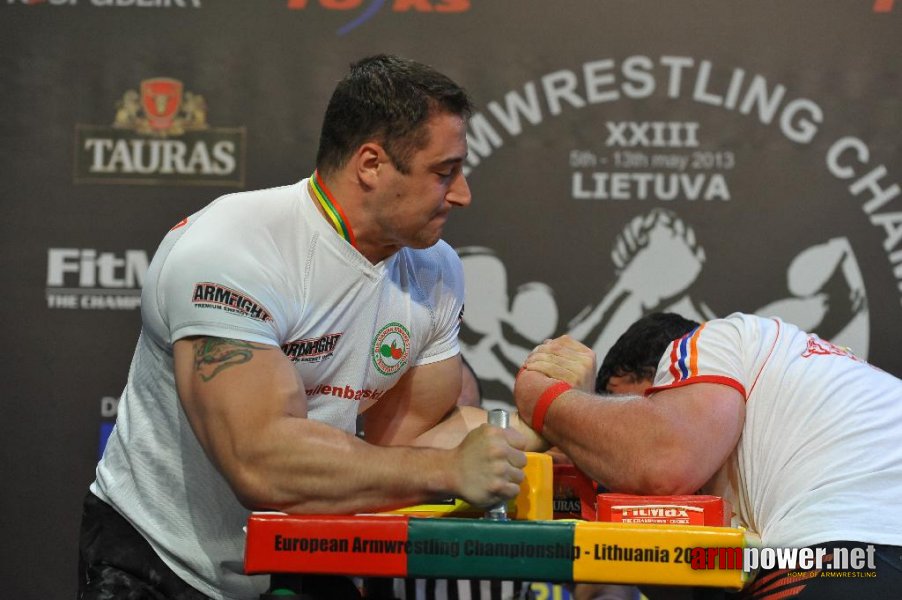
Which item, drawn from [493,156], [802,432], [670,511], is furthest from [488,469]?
[493,156]

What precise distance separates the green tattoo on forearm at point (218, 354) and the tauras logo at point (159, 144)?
1677 mm

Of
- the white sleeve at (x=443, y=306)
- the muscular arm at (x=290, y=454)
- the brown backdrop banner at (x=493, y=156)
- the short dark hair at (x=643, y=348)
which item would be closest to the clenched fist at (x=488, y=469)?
the muscular arm at (x=290, y=454)

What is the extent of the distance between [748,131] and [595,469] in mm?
1623

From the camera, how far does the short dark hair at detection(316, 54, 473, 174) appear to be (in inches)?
74.6

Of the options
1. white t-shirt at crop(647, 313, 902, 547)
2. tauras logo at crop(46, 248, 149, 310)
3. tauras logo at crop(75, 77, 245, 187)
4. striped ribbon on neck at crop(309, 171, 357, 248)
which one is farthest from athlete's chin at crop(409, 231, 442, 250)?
tauras logo at crop(46, 248, 149, 310)

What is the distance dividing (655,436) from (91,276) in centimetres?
197

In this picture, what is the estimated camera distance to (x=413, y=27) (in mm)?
3232

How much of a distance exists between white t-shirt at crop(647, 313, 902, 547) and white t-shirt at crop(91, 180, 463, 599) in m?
0.57

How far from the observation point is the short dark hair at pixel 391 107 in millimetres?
1895

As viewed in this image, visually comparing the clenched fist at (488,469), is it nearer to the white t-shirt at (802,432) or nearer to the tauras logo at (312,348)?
the tauras logo at (312,348)

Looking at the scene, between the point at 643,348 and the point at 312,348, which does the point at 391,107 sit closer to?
the point at 312,348

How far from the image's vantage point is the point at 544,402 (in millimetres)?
2072

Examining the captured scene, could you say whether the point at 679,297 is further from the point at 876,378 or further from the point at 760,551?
the point at 760,551

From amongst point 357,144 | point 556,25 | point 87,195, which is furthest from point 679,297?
point 87,195
